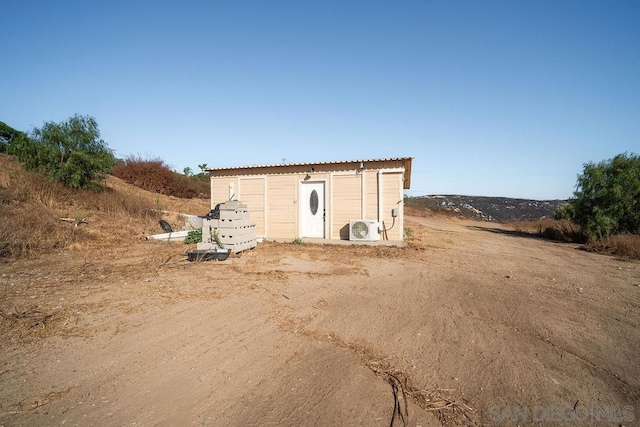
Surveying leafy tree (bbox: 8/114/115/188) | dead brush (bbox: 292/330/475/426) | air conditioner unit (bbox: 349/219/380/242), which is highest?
leafy tree (bbox: 8/114/115/188)

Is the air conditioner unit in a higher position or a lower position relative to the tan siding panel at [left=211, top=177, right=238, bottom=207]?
lower

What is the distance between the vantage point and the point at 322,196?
11594mm

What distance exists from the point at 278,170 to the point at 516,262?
27.4 ft

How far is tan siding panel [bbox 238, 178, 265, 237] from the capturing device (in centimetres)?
1226

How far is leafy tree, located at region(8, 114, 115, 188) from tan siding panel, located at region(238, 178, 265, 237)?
19.9 feet

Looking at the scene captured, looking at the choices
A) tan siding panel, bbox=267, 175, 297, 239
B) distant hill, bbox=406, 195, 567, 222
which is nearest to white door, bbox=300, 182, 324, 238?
tan siding panel, bbox=267, 175, 297, 239

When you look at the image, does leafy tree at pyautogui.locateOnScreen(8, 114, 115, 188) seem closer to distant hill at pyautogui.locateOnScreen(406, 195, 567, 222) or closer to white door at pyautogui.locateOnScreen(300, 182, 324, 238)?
white door at pyautogui.locateOnScreen(300, 182, 324, 238)

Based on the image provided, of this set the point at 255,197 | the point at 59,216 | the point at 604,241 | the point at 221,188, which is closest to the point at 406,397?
the point at 255,197

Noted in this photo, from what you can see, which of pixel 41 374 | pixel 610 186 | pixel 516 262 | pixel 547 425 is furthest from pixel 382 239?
pixel 610 186

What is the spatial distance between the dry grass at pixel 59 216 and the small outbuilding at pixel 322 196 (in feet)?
11.5

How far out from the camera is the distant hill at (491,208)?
34875 mm

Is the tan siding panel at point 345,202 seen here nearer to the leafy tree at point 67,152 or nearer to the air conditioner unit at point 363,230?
the air conditioner unit at point 363,230

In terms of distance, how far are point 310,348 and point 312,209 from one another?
8.55 metres

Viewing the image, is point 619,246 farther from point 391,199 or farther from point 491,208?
point 491,208
